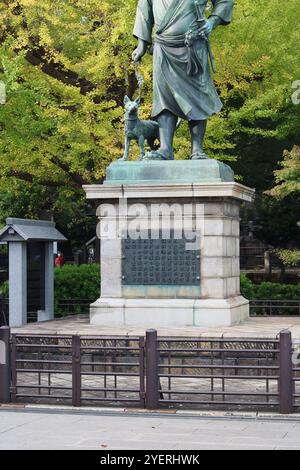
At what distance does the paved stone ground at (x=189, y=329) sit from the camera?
13.8 meters

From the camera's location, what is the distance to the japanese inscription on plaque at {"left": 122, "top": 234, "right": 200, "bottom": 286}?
50.0ft

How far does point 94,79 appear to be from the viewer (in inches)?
894

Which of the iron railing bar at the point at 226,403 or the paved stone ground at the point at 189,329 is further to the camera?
Answer: the paved stone ground at the point at 189,329

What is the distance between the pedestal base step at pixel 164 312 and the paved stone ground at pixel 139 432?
4.67 meters

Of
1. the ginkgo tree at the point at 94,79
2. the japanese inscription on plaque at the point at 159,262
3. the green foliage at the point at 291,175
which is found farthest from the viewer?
the ginkgo tree at the point at 94,79

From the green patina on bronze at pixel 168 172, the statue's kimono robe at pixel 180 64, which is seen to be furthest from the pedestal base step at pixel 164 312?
the statue's kimono robe at pixel 180 64

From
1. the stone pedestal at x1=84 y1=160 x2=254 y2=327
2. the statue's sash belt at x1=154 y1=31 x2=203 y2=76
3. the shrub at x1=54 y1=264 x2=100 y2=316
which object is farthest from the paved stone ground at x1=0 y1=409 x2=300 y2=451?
the shrub at x1=54 y1=264 x2=100 y2=316

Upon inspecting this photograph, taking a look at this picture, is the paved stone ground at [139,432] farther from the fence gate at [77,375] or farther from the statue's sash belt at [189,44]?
the statue's sash belt at [189,44]

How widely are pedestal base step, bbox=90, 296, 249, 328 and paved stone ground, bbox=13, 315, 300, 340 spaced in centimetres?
19

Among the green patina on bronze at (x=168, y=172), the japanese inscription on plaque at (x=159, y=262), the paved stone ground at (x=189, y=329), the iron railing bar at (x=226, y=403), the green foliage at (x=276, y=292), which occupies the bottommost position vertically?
the iron railing bar at (x=226, y=403)

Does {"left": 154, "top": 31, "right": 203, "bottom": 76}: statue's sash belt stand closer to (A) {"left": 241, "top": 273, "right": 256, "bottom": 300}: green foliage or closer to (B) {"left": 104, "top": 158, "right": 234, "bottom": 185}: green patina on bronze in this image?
(B) {"left": 104, "top": 158, "right": 234, "bottom": 185}: green patina on bronze

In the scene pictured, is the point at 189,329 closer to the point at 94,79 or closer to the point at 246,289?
the point at 246,289

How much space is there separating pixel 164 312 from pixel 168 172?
100 inches

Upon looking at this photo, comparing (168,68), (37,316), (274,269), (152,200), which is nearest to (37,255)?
(37,316)
